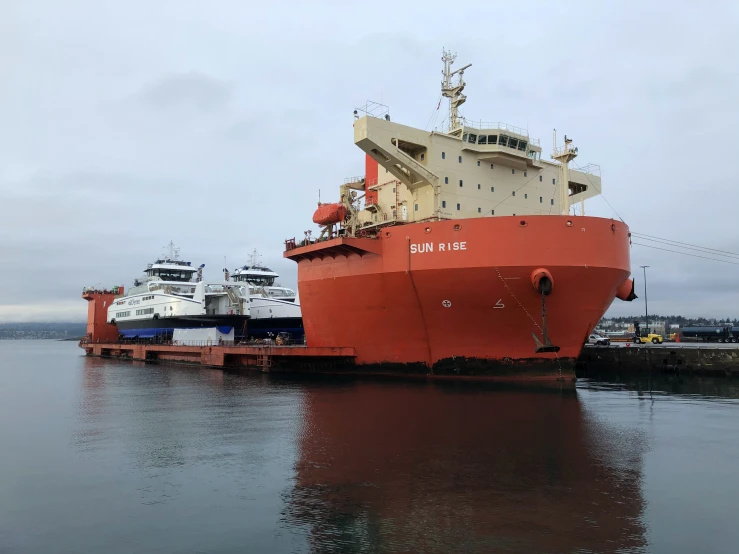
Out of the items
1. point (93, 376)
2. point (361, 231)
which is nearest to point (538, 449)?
point (361, 231)

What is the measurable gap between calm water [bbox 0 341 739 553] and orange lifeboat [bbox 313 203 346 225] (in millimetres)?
8287

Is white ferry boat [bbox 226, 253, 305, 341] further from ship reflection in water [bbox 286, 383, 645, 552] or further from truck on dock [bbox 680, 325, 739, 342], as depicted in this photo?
truck on dock [bbox 680, 325, 739, 342]

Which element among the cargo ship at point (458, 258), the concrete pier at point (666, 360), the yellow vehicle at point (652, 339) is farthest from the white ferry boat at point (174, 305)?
the yellow vehicle at point (652, 339)

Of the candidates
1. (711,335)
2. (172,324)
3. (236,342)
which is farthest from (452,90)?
(711,335)

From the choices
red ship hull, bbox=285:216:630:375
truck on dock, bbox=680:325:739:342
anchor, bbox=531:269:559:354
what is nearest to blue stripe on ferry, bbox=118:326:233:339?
red ship hull, bbox=285:216:630:375

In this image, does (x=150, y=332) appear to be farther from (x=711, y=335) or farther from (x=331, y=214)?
(x=711, y=335)

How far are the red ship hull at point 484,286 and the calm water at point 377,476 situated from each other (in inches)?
88.2

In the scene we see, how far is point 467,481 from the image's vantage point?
8273 millimetres

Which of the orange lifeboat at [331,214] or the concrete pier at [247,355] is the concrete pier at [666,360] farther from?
the orange lifeboat at [331,214]

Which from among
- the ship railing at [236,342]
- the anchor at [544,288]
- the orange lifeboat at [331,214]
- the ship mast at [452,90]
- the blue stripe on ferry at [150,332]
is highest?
the ship mast at [452,90]

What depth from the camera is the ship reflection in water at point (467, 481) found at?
20.5ft

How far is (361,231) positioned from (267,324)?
56.2ft

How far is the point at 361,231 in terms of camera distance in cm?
2256

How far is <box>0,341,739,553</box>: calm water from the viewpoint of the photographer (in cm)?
635
